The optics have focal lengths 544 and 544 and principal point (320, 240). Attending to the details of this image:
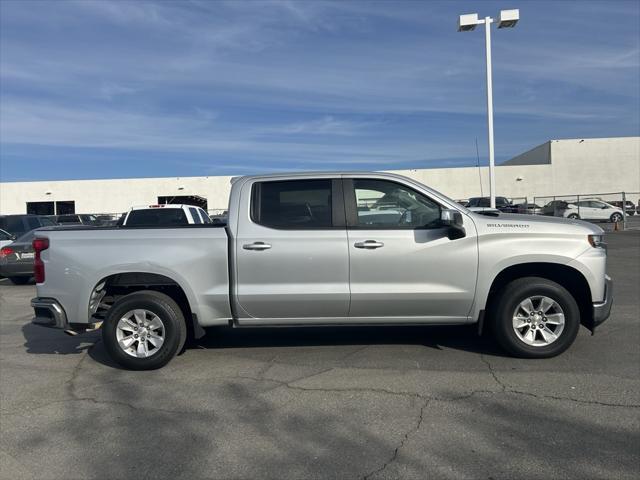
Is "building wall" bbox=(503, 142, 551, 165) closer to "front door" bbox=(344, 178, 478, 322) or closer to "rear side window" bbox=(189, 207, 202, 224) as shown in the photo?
"rear side window" bbox=(189, 207, 202, 224)

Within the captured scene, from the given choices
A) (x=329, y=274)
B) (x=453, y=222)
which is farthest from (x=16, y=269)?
(x=453, y=222)

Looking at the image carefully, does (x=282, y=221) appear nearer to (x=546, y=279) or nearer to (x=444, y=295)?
(x=444, y=295)

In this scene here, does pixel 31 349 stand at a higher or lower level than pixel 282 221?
lower

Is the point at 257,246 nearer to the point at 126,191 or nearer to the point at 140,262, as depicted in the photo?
the point at 140,262

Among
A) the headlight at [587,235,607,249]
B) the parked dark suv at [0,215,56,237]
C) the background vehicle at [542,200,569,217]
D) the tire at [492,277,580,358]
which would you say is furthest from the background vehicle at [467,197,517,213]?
the tire at [492,277,580,358]

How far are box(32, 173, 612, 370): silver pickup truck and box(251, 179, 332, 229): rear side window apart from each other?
0.02 m

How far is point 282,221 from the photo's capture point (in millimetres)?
5695

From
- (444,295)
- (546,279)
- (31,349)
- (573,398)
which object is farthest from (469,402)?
(31,349)

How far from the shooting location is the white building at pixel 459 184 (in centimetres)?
5244

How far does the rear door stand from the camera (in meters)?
5.53

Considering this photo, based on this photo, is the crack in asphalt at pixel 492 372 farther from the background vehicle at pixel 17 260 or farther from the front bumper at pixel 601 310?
the background vehicle at pixel 17 260

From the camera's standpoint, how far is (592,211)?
30734 mm

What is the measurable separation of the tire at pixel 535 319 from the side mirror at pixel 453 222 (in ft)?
2.53

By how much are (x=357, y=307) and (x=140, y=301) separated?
224 cm
